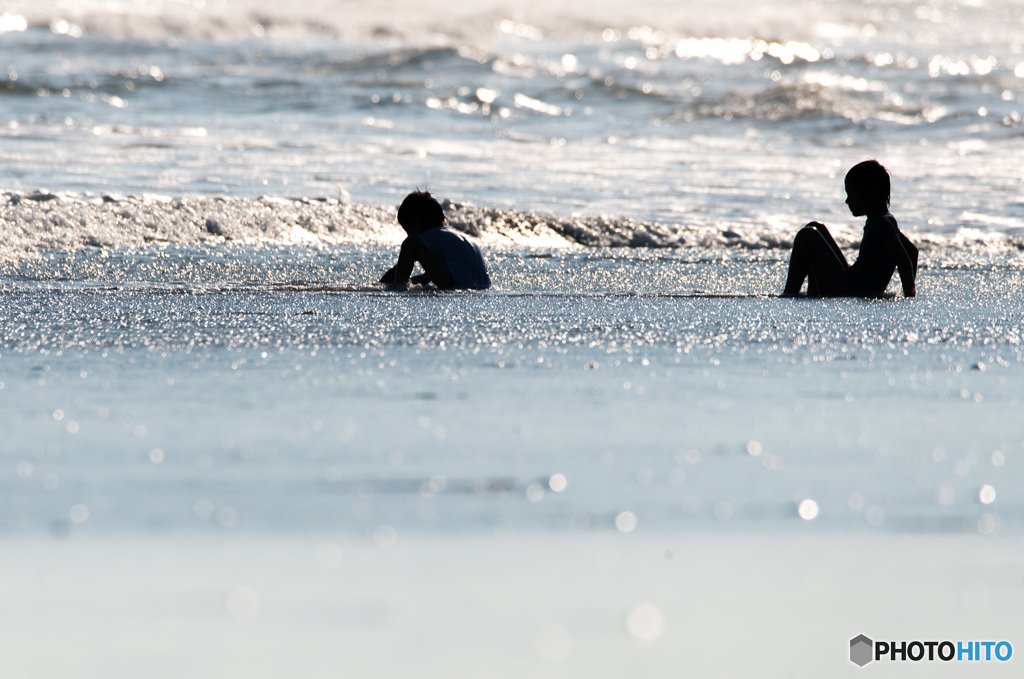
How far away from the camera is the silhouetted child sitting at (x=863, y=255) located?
232 inches

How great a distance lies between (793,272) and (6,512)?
459 centimetres

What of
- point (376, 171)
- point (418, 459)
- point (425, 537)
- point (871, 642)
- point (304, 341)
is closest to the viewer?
point (871, 642)

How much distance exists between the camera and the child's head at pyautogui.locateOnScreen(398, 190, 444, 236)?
6.38 m

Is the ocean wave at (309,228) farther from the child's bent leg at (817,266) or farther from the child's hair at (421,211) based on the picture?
the child's bent leg at (817,266)

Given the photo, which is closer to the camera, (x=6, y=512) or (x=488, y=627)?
(x=488, y=627)

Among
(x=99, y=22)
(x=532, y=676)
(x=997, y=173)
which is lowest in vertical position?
(x=532, y=676)

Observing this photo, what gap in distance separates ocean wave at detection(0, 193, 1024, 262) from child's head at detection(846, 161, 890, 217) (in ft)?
9.79

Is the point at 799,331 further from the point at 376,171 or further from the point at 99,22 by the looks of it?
the point at 99,22

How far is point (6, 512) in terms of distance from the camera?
202 cm

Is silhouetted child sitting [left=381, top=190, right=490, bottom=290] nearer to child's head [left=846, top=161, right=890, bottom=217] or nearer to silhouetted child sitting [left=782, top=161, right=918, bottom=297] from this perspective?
silhouetted child sitting [left=782, top=161, right=918, bottom=297]

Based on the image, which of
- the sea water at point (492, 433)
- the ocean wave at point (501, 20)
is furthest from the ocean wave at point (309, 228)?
the ocean wave at point (501, 20)

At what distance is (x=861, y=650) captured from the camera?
154cm

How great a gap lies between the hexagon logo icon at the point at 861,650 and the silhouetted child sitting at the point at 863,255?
14.7ft

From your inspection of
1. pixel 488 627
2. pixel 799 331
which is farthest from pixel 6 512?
pixel 799 331
